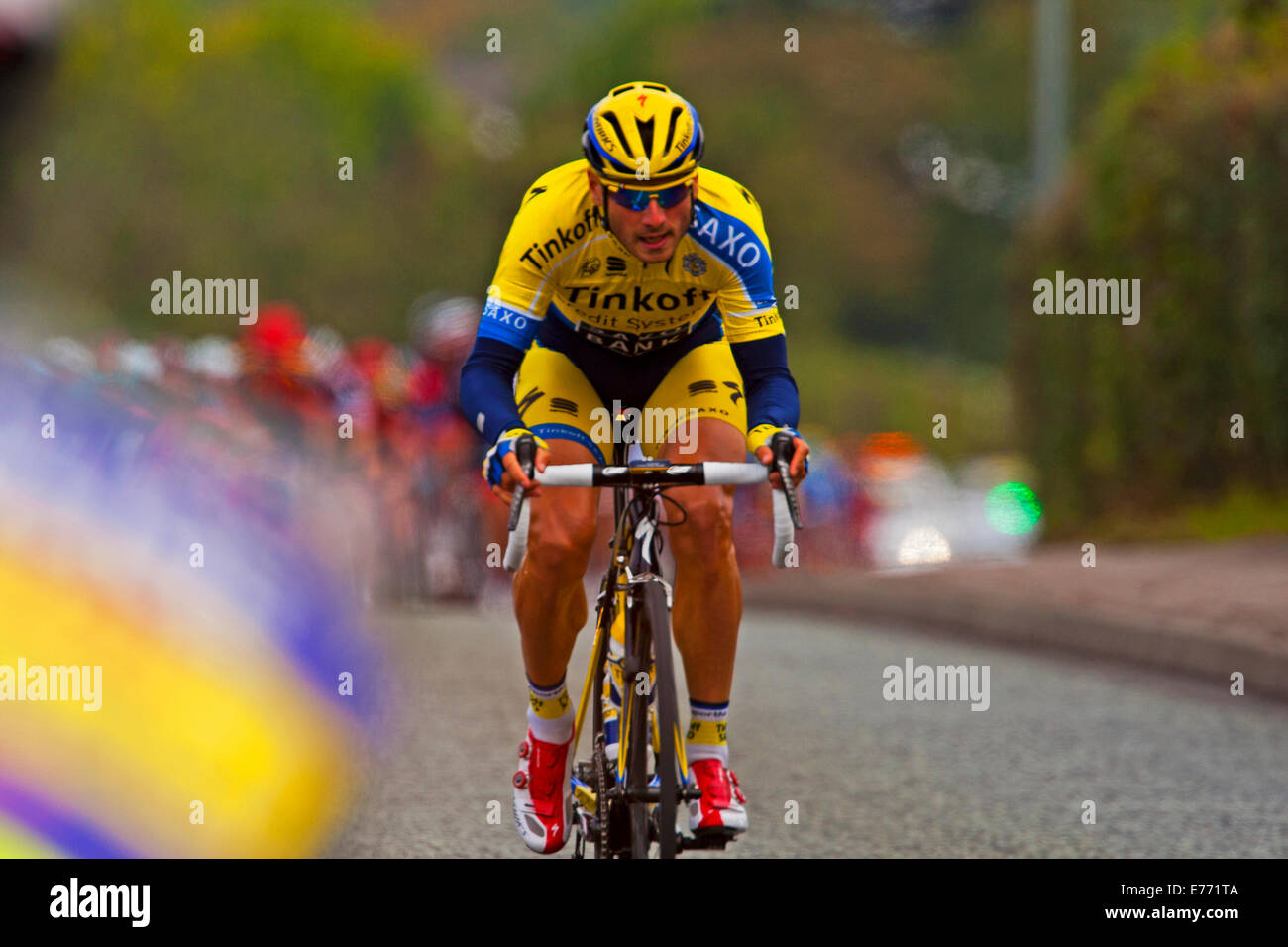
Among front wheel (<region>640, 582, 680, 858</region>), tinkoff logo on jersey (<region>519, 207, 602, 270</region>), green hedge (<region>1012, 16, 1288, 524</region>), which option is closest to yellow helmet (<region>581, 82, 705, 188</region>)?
tinkoff logo on jersey (<region>519, 207, 602, 270</region>)

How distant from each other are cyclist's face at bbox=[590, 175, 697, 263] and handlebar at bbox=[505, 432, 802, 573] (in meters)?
0.54

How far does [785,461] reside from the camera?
15.5 ft

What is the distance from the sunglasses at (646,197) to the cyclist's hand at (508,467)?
1.98ft

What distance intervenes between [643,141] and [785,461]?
32.8 inches

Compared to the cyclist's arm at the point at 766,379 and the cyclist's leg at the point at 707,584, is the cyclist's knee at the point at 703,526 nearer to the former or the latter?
the cyclist's leg at the point at 707,584

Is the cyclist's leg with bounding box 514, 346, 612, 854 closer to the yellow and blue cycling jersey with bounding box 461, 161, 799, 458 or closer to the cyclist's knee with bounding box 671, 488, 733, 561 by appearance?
the yellow and blue cycling jersey with bounding box 461, 161, 799, 458

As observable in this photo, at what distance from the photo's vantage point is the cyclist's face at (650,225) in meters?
4.85

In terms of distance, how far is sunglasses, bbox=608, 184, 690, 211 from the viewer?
15.8 ft

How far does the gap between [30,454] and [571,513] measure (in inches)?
265

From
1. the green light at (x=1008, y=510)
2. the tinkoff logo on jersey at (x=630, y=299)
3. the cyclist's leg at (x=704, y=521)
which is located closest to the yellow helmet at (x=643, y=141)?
the tinkoff logo on jersey at (x=630, y=299)

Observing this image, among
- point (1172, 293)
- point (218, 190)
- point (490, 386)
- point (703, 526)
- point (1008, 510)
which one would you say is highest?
point (218, 190)

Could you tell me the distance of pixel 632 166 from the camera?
4770mm

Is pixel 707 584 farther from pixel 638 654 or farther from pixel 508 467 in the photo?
pixel 508 467

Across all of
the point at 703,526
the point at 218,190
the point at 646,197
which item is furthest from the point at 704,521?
the point at 218,190
